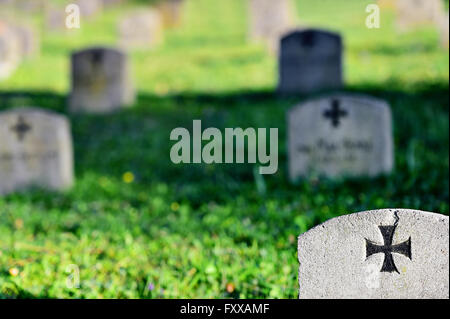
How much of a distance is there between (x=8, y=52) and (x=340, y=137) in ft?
36.7

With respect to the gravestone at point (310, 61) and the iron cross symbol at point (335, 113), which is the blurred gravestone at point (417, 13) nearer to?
the gravestone at point (310, 61)

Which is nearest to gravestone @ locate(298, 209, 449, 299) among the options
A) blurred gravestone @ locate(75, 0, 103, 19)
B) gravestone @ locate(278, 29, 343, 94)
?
gravestone @ locate(278, 29, 343, 94)

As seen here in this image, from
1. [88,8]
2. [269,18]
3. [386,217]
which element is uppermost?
[88,8]

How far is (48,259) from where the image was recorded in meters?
3.78

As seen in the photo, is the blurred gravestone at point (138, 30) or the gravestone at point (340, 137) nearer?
the gravestone at point (340, 137)

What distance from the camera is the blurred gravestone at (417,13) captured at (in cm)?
1459

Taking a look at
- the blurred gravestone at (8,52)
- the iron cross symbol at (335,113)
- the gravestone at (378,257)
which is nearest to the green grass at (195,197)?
the iron cross symbol at (335,113)

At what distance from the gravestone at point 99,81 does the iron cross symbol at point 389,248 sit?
7811mm

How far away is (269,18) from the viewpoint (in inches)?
621

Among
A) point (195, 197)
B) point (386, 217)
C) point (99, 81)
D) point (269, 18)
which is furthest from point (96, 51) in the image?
point (386, 217)

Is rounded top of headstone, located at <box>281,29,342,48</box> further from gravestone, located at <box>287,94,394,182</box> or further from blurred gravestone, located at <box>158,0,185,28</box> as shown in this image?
blurred gravestone, located at <box>158,0,185,28</box>

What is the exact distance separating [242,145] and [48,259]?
3.42 metres

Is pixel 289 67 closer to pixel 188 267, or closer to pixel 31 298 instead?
pixel 188 267

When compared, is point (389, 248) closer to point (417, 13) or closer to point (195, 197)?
point (195, 197)
